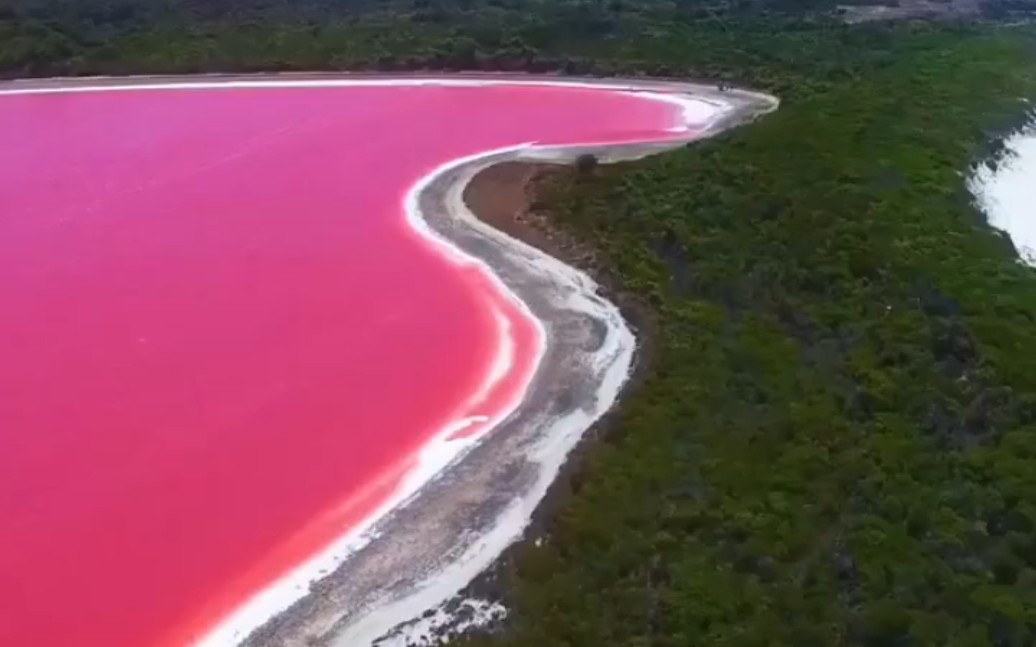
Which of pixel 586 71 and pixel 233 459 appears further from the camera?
pixel 586 71

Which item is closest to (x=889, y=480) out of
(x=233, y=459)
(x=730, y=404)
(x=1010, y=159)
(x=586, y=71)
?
(x=730, y=404)

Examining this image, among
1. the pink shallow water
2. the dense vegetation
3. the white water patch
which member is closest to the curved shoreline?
the pink shallow water

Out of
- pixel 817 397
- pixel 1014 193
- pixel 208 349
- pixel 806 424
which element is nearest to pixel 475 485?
pixel 806 424

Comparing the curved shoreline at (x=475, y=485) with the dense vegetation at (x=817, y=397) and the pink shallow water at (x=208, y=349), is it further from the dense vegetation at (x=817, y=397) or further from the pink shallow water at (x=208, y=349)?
the dense vegetation at (x=817, y=397)

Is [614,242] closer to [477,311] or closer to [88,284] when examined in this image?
[477,311]

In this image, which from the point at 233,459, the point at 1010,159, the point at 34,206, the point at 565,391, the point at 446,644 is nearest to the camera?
the point at 446,644

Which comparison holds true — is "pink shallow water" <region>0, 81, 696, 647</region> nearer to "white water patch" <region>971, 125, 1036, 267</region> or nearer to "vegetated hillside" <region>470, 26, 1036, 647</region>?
"vegetated hillside" <region>470, 26, 1036, 647</region>

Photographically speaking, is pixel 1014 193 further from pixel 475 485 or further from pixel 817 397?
pixel 475 485
